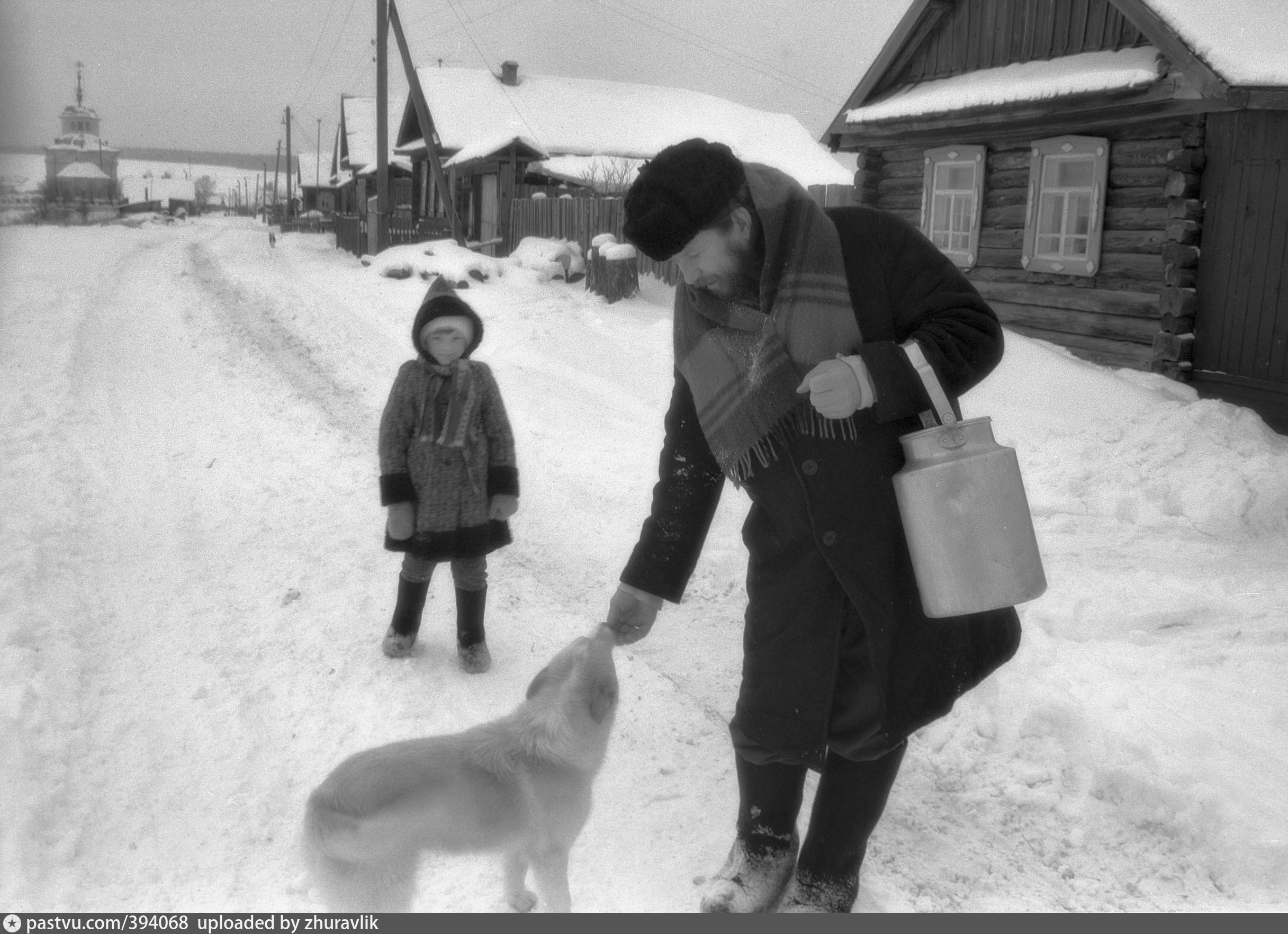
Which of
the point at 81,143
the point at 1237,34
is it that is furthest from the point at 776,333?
the point at 1237,34

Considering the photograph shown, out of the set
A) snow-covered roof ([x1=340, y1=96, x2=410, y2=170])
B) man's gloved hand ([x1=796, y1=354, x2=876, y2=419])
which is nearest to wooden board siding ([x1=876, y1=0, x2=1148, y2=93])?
man's gloved hand ([x1=796, y1=354, x2=876, y2=419])

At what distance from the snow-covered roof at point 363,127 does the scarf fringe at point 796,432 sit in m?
38.7

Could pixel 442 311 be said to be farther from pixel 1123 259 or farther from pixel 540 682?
pixel 1123 259

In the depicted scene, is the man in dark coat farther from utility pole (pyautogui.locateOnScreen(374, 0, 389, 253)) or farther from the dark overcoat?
utility pole (pyautogui.locateOnScreen(374, 0, 389, 253))

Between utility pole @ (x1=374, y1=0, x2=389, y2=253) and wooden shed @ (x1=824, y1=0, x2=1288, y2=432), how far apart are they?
43.0ft

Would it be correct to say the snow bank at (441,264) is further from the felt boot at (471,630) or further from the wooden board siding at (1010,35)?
the felt boot at (471,630)

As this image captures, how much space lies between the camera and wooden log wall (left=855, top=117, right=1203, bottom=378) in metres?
9.02

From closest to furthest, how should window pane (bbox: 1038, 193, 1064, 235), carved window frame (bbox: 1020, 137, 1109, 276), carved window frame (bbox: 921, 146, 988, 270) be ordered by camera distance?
carved window frame (bbox: 1020, 137, 1109, 276), window pane (bbox: 1038, 193, 1064, 235), carved window frame (bbox: 921, 146, 988, 270)

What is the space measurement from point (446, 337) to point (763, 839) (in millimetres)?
2271

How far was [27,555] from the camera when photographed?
495 cm

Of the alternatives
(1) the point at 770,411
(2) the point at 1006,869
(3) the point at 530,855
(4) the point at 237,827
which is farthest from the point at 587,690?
(2) the point at 1006,869

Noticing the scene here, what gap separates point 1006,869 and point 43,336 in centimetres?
1140

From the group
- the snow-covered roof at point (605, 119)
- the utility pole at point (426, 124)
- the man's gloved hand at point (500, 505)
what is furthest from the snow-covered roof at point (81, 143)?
the snow-covered roof at point (605, 119)

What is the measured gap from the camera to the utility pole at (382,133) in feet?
72.1
